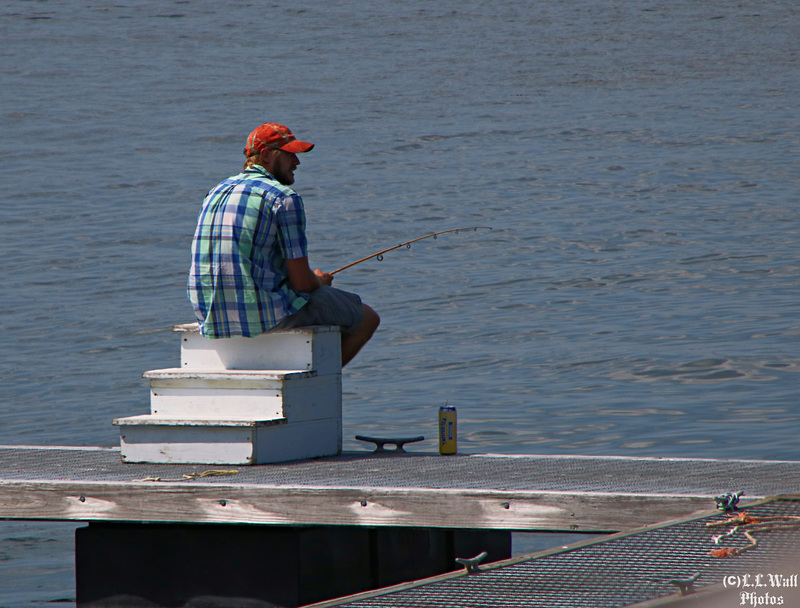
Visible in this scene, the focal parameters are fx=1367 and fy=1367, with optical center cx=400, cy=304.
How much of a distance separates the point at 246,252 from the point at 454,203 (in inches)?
523

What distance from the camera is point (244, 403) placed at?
5.32m

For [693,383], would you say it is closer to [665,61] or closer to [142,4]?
[665,61]

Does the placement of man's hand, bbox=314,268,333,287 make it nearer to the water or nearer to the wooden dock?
the wooden dock

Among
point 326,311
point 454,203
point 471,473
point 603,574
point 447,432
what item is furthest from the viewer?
point 454,203

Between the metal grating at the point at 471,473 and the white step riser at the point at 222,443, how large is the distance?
5cm

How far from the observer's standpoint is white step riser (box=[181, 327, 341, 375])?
17.7ft

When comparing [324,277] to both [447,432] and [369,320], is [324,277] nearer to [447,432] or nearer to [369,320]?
[369,320]

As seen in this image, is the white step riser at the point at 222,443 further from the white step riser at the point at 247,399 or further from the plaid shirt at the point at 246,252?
the plaid shirt at the point at 246,252

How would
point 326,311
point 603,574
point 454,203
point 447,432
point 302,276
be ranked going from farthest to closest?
point 454,203, point 447,432, point 326,311, point 302,276, point 603,574

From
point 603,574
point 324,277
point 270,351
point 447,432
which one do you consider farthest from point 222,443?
point 603,574

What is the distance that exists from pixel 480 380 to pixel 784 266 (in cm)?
533

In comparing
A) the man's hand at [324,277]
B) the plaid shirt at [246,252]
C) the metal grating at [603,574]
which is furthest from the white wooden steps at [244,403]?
the metal grating at [603,574]

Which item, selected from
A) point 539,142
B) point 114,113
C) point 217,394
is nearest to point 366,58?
point 114,113

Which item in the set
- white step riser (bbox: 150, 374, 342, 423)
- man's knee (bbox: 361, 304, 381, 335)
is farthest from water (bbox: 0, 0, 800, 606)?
man's knee (bbox: 361, 304, 381, 335)
